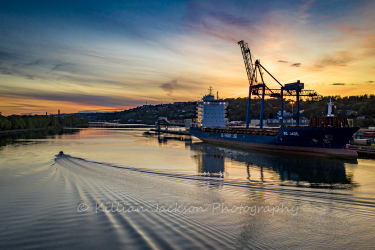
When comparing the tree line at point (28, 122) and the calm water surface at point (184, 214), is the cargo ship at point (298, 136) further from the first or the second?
the tree line at point (28, 122)

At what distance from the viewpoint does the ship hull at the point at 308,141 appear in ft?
96.8

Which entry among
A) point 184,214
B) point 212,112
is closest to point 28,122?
point 212,112

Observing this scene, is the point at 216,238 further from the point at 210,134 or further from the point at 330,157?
the point at 210,134

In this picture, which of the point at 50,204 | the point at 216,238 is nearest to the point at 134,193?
the point at 50,204

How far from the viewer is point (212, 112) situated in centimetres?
6756

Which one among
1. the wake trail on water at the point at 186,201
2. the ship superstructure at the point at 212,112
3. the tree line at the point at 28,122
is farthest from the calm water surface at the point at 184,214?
the tree line at the point at 28,122

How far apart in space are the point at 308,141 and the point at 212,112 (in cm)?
3707

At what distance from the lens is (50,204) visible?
10625 millimetres

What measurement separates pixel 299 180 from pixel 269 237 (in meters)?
11.7

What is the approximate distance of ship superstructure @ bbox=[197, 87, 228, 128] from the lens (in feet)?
220

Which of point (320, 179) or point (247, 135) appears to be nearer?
point (320, 179)

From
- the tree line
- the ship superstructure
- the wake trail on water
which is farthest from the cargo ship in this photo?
the tree line

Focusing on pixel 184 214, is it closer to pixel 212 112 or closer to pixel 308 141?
pixel 308 141

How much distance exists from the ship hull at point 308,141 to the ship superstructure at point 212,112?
2493 cm
